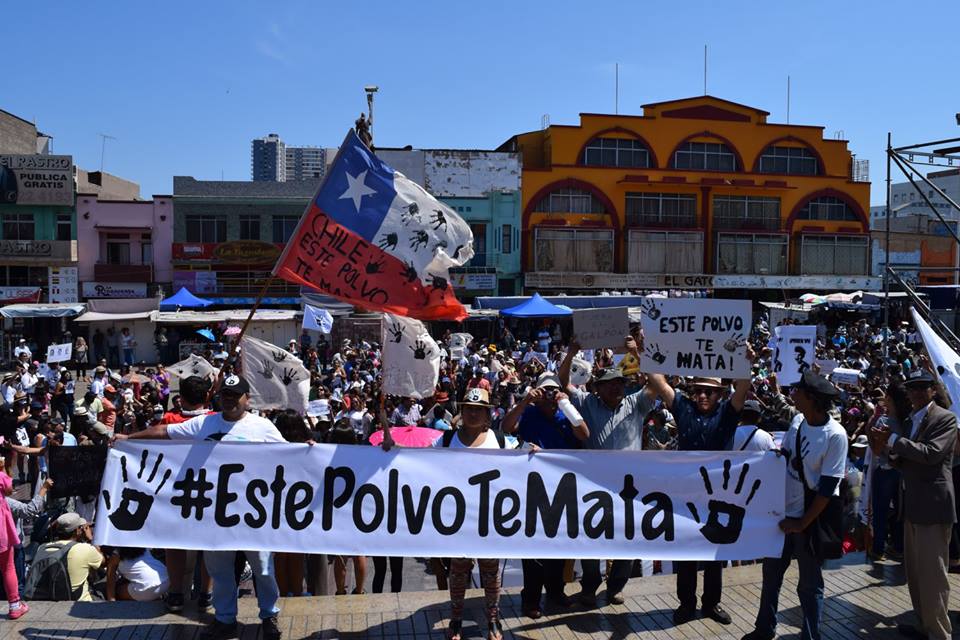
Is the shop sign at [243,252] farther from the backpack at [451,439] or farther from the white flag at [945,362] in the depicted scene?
the white flag at [945,362]

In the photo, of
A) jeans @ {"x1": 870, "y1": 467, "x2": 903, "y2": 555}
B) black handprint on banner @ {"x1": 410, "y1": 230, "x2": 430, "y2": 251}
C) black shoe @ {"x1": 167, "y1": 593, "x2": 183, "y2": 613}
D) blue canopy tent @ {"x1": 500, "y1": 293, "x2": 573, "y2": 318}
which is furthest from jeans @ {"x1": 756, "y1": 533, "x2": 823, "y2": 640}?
blue canopy tent @ {"x1": 500, "y1": 293, "x2": 573, "y2": 318}

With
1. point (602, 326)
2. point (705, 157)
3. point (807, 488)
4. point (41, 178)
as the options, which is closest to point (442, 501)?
point (602, 326)

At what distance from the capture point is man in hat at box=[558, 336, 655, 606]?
18.2 ft

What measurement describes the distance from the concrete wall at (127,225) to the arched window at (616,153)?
22.3 meters

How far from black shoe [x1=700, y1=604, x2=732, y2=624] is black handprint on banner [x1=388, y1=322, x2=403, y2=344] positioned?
337 centimetres

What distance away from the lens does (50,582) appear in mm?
5895

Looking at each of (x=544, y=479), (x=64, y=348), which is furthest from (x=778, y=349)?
(x=64, y=348)

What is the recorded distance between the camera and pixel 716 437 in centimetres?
554

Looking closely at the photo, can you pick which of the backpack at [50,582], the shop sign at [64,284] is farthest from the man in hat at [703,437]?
the shop sign at [64,284]

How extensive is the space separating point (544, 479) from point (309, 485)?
155 centimetres

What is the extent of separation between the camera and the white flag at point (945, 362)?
5793 mm

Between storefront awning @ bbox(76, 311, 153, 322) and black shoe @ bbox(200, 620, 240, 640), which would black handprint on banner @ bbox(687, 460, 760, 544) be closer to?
black shoe @ bbox(200, 620, 240, 640)

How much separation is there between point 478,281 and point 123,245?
58.0 ft

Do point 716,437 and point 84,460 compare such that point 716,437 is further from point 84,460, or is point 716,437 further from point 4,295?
point 4,295
